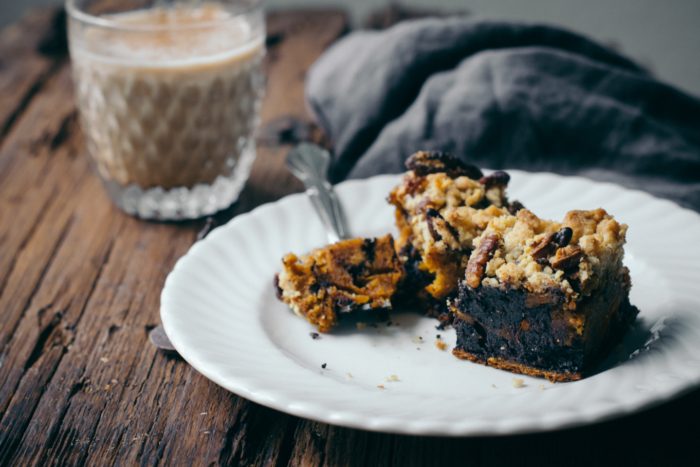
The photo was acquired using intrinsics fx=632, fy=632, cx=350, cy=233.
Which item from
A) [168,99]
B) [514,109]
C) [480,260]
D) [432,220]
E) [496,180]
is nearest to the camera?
[480,260]

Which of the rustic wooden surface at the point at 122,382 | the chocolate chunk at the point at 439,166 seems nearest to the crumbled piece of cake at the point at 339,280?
the chocolate chunk at the point at 439,166

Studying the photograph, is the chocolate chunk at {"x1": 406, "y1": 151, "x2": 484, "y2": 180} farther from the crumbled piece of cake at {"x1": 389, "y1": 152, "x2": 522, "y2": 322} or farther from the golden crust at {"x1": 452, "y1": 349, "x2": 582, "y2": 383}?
the golden crust at {"x1": 452, "y1": 349, "x2": 582, "y2": 383}

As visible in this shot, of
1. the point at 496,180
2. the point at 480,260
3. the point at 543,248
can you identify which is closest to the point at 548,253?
the point at 543,248

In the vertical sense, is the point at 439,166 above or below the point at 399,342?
above

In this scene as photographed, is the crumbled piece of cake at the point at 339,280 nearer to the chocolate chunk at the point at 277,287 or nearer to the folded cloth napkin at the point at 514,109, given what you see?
the chocolate chunk at the point at 277,287

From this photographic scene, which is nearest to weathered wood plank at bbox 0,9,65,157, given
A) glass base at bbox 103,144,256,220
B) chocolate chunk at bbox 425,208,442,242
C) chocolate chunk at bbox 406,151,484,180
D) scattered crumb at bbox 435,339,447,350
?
glass base at bbox 103,144,256,220

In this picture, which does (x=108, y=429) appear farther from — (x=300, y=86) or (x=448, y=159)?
(x=300, y=86)

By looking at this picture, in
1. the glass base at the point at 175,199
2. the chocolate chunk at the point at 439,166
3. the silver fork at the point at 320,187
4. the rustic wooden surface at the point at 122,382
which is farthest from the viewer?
the glass base at the point at 175,199

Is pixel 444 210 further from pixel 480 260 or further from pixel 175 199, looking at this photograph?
pixel 175 199
